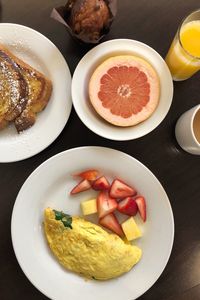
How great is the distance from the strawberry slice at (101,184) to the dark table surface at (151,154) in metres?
0.13

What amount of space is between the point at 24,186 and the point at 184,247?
613 millimetres

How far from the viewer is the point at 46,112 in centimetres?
125

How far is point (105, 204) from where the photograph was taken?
1.23 meters

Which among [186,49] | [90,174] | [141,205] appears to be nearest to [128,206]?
[141,205]

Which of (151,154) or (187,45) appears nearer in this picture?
(187,45)

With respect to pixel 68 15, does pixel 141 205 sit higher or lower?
lower

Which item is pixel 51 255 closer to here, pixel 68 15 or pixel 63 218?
pixel 63 218

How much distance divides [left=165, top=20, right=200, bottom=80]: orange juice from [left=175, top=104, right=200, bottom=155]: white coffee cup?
134mm

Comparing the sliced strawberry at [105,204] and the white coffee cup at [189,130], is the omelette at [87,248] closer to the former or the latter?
the sliced strawberry at [105,204]

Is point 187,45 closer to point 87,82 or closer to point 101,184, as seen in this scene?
point 87,82

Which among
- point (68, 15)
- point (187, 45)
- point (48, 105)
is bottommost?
point (48, 105)

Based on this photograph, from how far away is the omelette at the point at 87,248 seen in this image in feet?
3.98

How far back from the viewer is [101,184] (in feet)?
4.08

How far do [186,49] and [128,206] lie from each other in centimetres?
56
